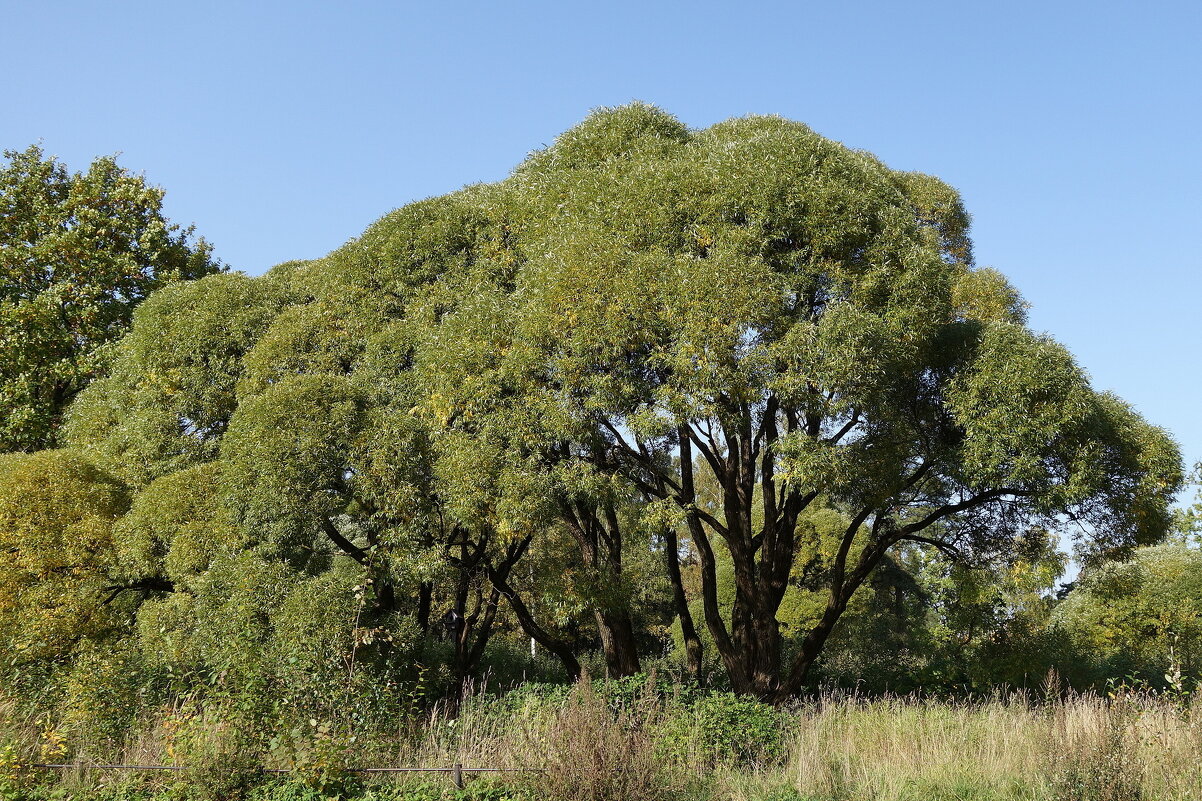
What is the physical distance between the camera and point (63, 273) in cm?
2033

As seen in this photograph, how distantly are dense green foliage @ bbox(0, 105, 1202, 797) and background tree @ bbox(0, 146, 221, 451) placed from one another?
176 inches

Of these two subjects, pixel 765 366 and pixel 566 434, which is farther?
pixel 566 434

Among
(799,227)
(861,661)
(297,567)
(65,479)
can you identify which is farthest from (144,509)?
(861,661)

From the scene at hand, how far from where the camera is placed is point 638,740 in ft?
22.9

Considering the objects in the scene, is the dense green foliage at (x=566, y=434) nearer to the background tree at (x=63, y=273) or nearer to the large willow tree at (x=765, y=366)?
the large willow tree at (x=765, y=366)

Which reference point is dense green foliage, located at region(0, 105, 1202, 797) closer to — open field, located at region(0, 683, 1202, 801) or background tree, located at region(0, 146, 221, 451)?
open field, located at region(0, 683, 1202, 801)

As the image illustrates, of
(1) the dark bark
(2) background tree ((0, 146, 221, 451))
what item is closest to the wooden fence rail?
(1) the dark bark

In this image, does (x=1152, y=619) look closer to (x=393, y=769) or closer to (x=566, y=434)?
(x=566, y=434)

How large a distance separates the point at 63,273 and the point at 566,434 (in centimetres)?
1565

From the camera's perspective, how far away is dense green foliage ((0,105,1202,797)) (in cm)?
1120

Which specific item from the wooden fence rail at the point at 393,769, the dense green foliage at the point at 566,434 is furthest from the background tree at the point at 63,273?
the wooden fence rail at the point at 393,769

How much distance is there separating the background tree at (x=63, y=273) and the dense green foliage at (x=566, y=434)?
14.7 ft

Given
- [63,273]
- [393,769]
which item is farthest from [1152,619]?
[63,273]

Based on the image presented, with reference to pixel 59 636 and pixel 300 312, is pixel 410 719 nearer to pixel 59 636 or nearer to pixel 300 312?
pixel 59 636
